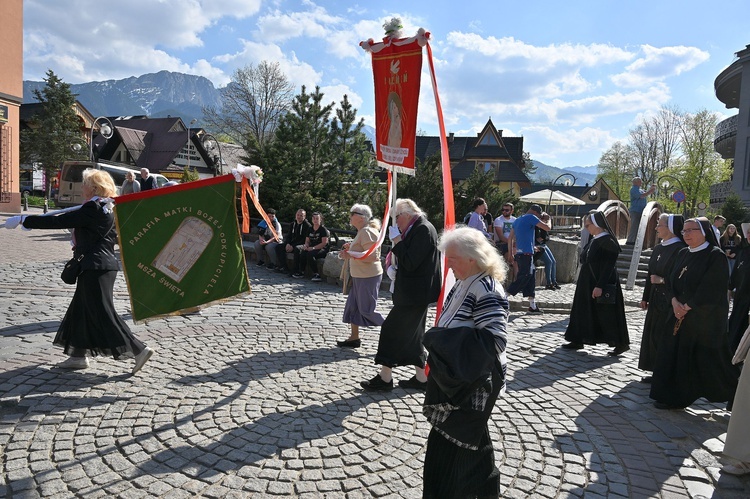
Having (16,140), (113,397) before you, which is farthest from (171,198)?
(16,140)

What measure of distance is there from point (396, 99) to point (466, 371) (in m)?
3.97

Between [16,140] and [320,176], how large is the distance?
69.4ft

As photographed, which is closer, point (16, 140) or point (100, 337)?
point (100, 337)

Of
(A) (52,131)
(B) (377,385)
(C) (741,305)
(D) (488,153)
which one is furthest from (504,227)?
(D) (488,153)

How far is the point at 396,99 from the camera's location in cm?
598

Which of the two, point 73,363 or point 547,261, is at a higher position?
point 547,261

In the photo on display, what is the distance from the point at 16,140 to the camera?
27469mm

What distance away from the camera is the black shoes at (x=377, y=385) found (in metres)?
5.29

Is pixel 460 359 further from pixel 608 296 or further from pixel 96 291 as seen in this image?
pixel 608 296

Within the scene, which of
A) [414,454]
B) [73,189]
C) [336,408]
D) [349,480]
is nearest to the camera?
[349,480]

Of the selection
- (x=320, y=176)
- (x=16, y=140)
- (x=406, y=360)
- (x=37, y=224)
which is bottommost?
(x=406, y=360)

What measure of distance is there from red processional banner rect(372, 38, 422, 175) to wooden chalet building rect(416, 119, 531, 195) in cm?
4979

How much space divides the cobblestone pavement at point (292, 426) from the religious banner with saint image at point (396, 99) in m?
2.40

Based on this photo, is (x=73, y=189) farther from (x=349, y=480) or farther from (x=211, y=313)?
(x=349, y=480)
